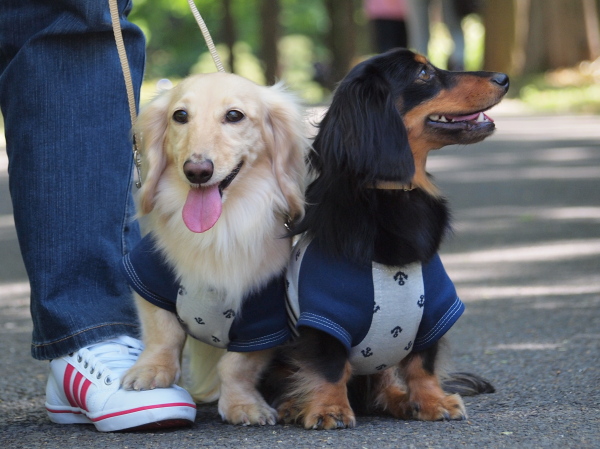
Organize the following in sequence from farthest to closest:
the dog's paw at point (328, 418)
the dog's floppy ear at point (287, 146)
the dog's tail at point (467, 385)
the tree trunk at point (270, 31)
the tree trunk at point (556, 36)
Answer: the tree trunk at point (270, 31) < the tree trunk at point (556, 36) < the dog's tail at point (467, 385) < the dog's floppy ear at point (287, 146) < the dog's paw at point (328, 418)

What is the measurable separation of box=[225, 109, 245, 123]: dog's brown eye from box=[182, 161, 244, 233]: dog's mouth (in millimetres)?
154

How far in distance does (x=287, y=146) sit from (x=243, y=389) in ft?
2.54

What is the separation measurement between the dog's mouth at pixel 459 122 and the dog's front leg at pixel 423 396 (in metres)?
0.69

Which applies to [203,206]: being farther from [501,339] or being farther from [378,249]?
[501,339]

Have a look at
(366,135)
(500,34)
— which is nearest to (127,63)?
(366,135)

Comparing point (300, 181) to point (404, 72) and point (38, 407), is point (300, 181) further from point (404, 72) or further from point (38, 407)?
point (38, 407)

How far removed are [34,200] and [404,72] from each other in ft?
4.15

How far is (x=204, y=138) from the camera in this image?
283 cm

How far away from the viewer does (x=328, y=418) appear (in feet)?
9.18

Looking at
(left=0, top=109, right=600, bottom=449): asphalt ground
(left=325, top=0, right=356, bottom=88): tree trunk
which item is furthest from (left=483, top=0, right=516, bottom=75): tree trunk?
(left=0, top=109, right=600, bottom=449): asphalt ground

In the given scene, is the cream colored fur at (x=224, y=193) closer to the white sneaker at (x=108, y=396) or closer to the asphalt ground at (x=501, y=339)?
the white sneaker at (x=108, y=396)

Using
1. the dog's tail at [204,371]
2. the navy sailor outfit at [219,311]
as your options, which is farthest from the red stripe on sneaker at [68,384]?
the dog's tail at [204,371]

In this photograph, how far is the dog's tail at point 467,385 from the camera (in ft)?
10.5

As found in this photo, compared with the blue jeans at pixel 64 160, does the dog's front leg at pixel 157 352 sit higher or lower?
lower
